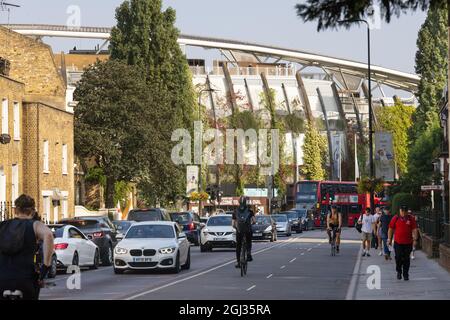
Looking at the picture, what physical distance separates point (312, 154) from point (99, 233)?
107 meters

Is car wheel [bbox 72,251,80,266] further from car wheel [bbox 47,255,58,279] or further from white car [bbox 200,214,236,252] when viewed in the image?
white car [bbox 200,214,236,252]

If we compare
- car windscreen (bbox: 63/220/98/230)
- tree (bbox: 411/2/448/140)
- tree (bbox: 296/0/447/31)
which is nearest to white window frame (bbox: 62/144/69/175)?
A: car windscreen (bbox: 63/220/98/230)

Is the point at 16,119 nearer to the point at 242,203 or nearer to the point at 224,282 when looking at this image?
the point at 242,203

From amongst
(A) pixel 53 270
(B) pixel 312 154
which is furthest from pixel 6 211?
(B) pixel 312 154

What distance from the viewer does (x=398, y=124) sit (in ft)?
523

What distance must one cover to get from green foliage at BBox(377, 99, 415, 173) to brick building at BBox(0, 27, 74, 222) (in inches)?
3677

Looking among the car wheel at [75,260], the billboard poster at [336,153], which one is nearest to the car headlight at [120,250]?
the car wheel at [75,260]

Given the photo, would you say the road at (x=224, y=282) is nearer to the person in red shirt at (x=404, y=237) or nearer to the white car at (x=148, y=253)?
the white car at (x=148, y=253)

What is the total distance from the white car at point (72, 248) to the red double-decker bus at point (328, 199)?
195 ft

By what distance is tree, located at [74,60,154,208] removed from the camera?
70.2 metres

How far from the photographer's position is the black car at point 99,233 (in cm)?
3894

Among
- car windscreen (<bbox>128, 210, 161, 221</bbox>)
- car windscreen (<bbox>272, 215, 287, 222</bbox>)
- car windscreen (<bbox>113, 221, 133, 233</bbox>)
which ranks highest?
car windscreen (<bbox>128, 210, 161, 221</bbox>)

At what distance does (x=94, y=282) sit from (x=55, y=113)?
113 ft

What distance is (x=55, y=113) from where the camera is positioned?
62.1 m
